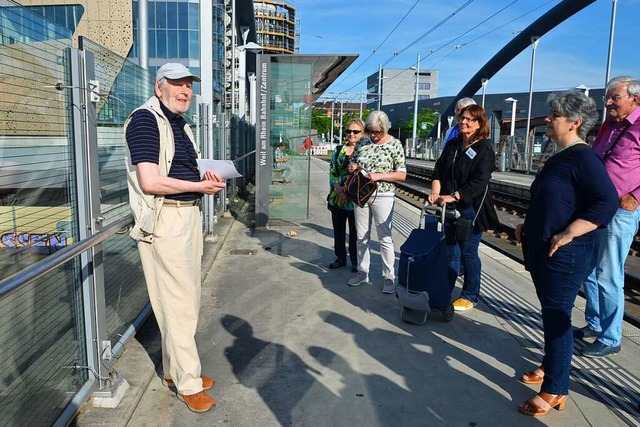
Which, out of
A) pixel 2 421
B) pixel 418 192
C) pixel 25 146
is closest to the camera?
pixel 2 421

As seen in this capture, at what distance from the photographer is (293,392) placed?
3.35 m

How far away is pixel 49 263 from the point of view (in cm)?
225

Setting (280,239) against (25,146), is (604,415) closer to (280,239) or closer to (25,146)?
(25,146)

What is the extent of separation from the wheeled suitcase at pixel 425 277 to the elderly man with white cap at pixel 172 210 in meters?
2.01

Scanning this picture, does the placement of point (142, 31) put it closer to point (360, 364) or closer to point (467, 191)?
point (467, 191)

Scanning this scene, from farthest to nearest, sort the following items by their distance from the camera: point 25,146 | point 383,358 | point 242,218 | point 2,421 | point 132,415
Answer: point 242,218
point 383,358
point 132,415
point 25,146
point 2,421

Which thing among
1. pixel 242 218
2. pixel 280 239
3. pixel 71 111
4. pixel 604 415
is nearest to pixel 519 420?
pixel 604 415

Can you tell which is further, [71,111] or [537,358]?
[537,358]

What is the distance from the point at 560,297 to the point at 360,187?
260 cm

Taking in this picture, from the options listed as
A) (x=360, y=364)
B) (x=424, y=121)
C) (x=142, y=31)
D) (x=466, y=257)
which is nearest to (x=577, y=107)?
(x=466, y=257)

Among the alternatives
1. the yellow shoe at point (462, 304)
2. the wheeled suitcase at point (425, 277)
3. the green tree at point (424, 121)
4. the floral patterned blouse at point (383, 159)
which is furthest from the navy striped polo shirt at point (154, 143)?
the green tree at point (424, 121)

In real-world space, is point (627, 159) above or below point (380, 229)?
above

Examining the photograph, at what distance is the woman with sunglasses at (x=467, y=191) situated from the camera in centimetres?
461

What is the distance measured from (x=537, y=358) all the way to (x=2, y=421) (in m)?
3.60
